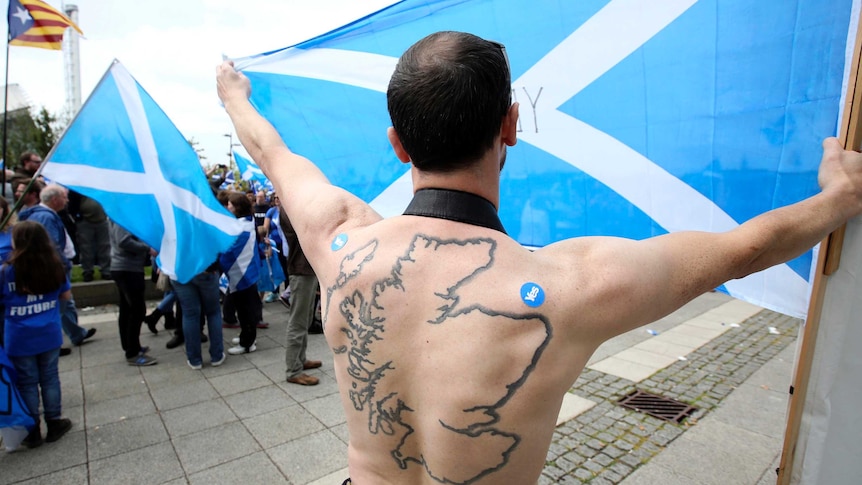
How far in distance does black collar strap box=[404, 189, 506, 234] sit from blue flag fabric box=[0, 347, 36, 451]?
3.61 meters

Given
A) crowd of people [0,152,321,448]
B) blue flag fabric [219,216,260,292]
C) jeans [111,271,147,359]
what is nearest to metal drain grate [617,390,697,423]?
crowd of people [0,152,321,448]

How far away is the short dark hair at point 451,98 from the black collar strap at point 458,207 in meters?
0.06

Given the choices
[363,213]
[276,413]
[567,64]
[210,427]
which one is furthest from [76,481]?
[567,64]

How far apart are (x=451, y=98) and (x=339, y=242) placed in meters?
0.45

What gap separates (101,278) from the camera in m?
7.98

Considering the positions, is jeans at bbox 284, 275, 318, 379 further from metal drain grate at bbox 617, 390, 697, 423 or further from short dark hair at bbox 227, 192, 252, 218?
metal drain grate at bbox 617, 390, 697, 423

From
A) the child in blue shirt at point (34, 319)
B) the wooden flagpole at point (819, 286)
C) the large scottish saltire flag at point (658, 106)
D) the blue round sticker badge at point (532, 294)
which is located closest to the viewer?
the blue round sticker badge at point (532, 294)

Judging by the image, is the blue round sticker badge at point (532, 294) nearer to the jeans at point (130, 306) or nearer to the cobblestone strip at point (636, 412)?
the cobblestone strip at point (636, 412)

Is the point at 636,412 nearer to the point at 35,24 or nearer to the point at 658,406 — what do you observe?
the point at 658,406

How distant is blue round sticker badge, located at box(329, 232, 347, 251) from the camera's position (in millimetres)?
1167

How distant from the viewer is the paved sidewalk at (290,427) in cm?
313

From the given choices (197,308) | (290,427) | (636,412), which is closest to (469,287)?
(290,427)

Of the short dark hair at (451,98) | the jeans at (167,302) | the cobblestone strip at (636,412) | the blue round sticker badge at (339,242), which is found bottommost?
the cobblestone strip at (636,412)

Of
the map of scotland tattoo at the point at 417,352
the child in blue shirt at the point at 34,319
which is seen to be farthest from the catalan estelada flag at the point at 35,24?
the map of scotland tattoo at the point at 417,352
